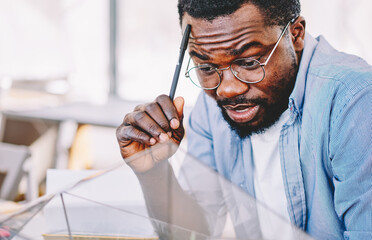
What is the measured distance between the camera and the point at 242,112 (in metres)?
1.05

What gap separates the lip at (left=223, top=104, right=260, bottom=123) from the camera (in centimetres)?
104

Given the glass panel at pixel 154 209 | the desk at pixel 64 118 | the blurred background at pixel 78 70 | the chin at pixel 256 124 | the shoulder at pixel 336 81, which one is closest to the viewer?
the glass panel at pixel 154 209

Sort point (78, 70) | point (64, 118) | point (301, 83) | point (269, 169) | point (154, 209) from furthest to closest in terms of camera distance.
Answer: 1. point (78, 70)
2. point (64, 118)
3. point (269, 169)
4. point (301, 83)
5. point (154, 209)

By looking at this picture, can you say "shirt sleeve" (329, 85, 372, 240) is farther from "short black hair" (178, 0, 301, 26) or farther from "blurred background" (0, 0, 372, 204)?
"blurred background" (0, 0, 372, 204)

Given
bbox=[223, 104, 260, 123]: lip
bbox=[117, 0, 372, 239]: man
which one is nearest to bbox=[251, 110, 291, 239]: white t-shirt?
bbox=[117, 0, 372, 239]: man

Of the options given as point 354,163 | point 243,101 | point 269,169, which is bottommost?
point 269,169

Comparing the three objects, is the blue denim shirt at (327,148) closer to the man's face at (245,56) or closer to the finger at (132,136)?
the man's face at (245,56)

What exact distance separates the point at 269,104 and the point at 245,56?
0.17 meters

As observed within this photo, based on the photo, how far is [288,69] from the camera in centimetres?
104

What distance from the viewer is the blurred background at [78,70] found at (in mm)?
3090

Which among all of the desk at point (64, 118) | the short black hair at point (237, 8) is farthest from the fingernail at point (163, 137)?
the desk at point (64, 118)

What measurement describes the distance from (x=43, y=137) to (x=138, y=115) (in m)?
2.41

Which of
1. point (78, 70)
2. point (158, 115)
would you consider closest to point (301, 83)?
point (158, 115)

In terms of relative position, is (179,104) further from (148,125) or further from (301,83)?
(301,83)
